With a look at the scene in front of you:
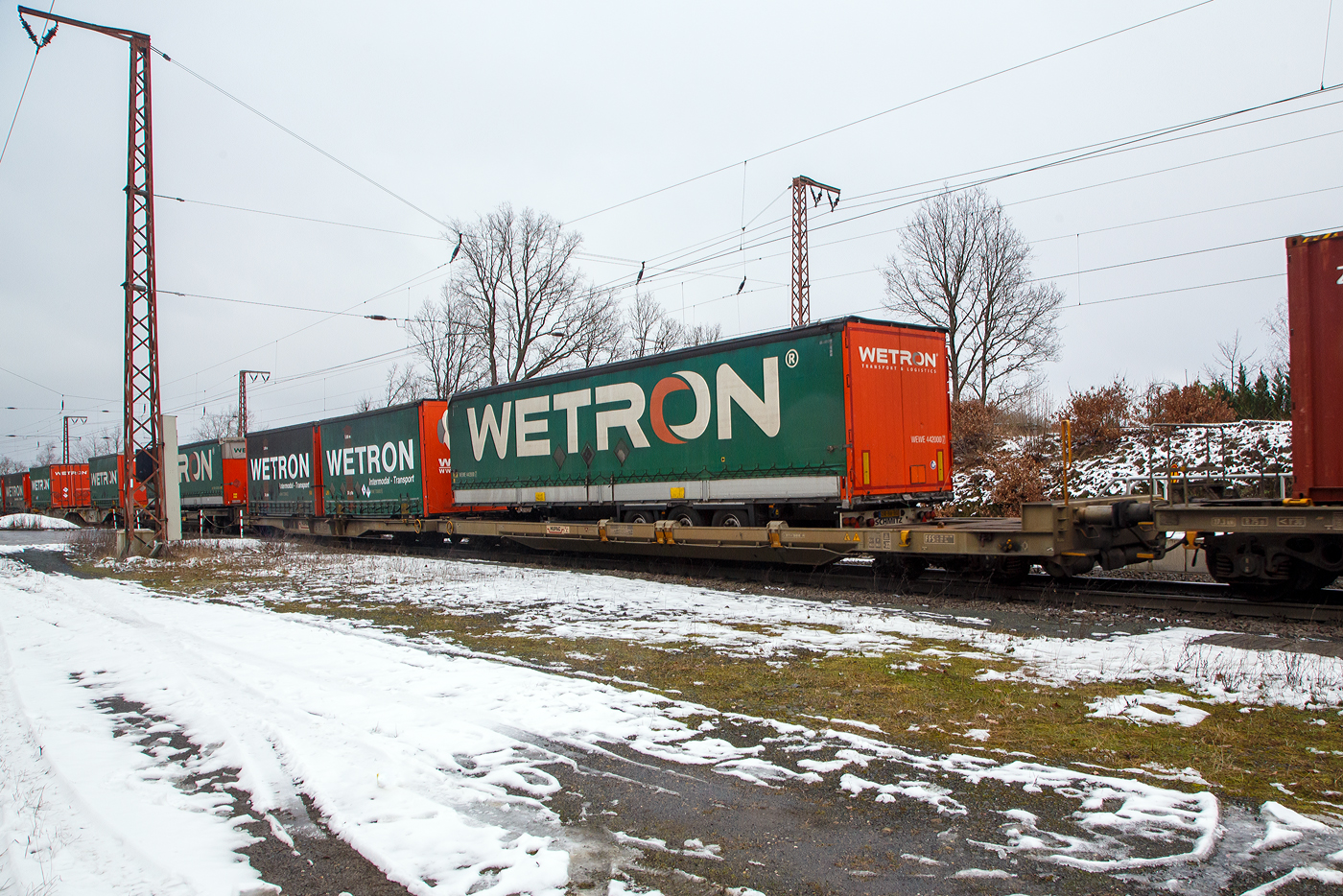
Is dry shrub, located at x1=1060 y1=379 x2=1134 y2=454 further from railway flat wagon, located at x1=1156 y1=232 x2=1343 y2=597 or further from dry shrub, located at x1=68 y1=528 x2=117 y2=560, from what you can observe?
dry shrub, located at x1=68 y1=528 x2=117 y2=560

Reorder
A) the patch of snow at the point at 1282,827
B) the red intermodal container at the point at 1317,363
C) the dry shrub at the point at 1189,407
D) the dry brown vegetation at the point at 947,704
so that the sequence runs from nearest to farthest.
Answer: the patch of snow at the point at 1282,827
the dry brown vegetation at the point at 947,704
the red intermodal container at the point at 1317,363
the dry shrub at the point at 1189,407

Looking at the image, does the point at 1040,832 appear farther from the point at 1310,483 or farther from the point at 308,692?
the point at 1310,483

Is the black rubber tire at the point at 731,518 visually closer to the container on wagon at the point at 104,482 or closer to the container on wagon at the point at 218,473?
the container on wagon at the point at 218,473

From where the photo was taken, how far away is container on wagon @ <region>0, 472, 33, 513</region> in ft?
175

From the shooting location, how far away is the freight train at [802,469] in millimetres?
7992

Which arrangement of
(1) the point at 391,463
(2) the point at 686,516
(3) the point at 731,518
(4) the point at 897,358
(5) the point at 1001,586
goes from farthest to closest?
(1) the point at 391,463
(2) the point at 686,516
(3) the point at 731,518
(4) the point at 897,358
(5) the point at 1001,586

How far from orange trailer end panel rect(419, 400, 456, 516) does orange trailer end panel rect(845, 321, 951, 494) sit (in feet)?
37.9

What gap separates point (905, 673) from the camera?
6.16 meters

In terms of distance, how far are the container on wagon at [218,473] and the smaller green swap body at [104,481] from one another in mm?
8557

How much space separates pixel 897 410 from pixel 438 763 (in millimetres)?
8546

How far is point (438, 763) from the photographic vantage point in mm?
4418

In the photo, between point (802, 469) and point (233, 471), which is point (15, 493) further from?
point (802, 469)

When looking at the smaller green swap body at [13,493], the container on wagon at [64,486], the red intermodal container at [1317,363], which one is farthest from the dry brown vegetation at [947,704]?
the smaller green swap body at [13,493]

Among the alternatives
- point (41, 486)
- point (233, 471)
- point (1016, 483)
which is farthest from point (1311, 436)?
point (41, 486)
